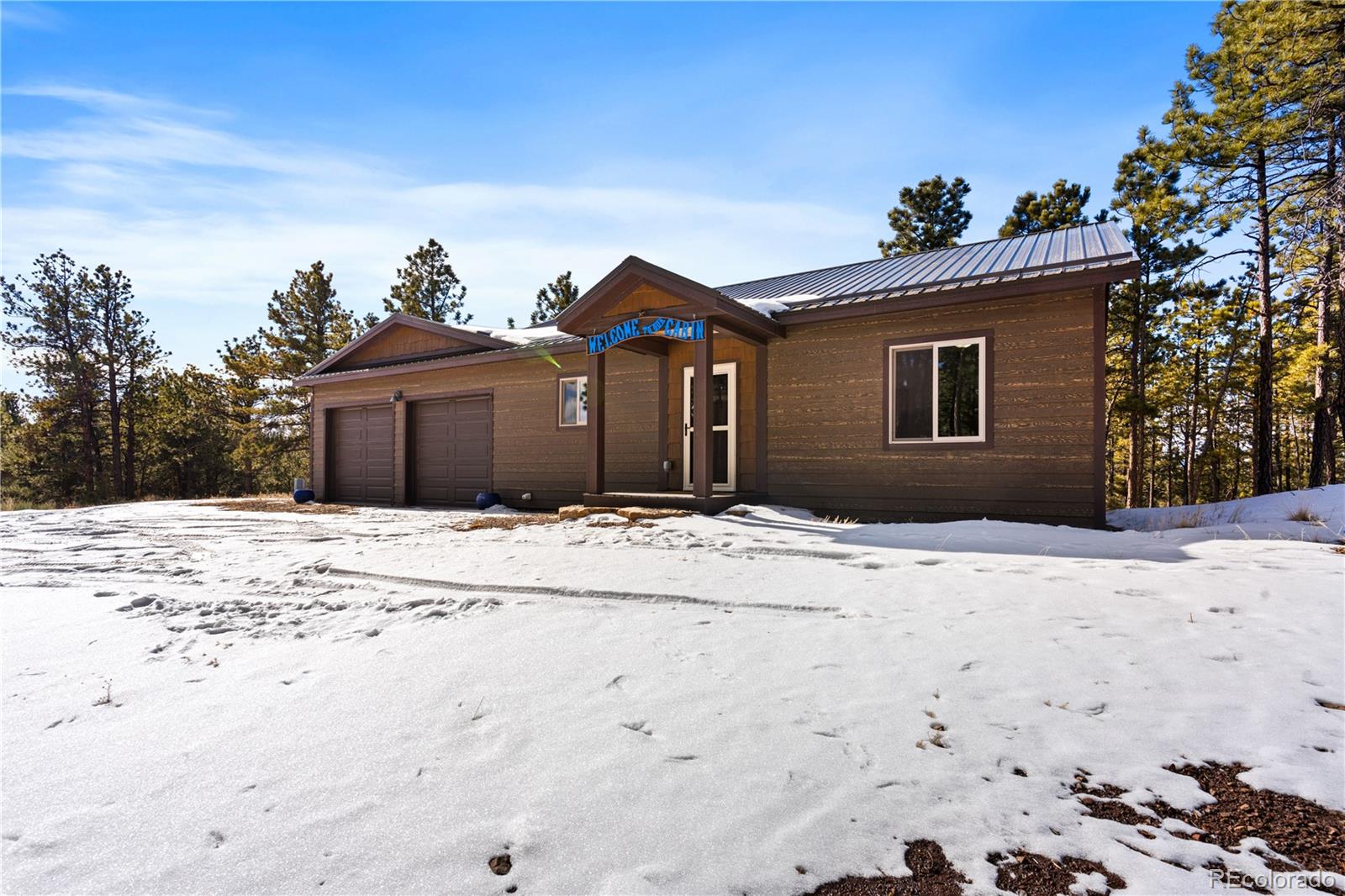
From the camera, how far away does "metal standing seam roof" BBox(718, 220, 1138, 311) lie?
7883 mm

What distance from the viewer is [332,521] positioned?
9.47 m

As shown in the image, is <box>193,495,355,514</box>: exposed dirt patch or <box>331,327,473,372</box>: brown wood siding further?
<box>331,327,473,372</box>: brown wood siding

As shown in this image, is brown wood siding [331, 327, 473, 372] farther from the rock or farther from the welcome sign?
the rock

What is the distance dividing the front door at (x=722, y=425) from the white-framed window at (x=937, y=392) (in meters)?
2.47

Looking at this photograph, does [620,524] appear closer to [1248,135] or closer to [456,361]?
[456,361]

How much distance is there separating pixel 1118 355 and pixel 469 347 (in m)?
19.4

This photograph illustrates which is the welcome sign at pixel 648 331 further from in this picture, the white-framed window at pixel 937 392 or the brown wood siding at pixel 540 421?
the white-framed window at pixel 937 392

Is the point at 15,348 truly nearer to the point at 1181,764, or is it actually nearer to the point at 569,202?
the point at 569,202

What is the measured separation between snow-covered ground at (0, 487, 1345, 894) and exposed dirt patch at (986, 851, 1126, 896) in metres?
0.03

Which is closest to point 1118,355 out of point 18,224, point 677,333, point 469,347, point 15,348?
point 677,333

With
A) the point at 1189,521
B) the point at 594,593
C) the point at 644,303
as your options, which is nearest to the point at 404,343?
the point at 644,303

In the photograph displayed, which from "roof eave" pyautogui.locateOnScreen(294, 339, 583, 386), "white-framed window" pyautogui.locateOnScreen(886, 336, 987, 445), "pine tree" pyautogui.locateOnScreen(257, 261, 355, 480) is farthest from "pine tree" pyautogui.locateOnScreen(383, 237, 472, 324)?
"white-framed window" pyautogui.locateOnScreen(886, 336, 987, 445)

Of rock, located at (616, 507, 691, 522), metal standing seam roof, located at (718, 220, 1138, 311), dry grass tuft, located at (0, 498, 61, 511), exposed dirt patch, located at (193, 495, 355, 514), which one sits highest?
metal standing seam roof, located at (718, 220, 1138, 311)

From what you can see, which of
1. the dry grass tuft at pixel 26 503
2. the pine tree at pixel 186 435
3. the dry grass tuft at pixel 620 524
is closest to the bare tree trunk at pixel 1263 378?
the dry grass tuft at pixel 620 524
